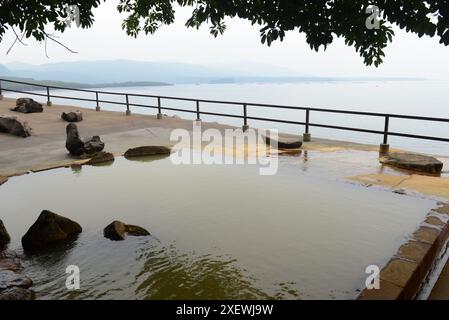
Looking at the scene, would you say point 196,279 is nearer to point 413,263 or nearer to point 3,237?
point 413,263

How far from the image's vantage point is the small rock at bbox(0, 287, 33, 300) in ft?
9.70

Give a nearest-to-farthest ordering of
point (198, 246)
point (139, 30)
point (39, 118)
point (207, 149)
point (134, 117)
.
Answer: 1. point (198, 246)
2. point (139, 30)
3. point (207, 149)
4. point (39, 118)
5. point (134, 117)

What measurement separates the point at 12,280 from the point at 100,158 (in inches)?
179

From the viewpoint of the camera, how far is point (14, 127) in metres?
10.3

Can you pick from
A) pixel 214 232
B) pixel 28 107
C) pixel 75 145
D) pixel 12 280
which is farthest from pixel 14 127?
pixel 214 232

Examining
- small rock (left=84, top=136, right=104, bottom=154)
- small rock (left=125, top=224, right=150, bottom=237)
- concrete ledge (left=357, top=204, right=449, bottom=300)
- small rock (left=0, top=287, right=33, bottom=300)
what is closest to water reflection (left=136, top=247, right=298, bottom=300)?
small rock (left=125, top=224, right=150, bottom=237)

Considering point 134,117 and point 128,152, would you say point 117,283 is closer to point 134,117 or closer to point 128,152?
point 128,152

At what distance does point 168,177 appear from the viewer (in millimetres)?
6387

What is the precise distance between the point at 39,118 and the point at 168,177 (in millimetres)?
8989

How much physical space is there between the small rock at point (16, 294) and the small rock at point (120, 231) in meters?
1.09

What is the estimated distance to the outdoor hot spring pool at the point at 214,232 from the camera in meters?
3.18
